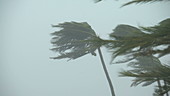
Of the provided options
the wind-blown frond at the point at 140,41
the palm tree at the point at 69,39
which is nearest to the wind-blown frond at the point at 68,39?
the palm tree at the point at 69,39

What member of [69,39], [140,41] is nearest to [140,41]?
[140,41]

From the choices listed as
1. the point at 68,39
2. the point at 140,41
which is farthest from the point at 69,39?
the point at 140,41

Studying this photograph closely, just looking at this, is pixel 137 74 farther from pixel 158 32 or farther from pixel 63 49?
pixel 63 49

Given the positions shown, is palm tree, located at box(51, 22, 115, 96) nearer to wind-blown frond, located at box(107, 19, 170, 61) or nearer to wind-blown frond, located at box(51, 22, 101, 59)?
wind-blown frond, located at box(51, 22, 101, 59)

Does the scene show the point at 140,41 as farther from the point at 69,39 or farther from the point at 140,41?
the point at 69,39

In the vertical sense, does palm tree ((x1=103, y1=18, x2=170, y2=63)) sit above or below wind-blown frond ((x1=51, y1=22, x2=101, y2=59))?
below

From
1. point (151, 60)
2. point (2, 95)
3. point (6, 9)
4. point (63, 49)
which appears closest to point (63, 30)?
point (63, 49)

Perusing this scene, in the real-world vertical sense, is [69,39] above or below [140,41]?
above

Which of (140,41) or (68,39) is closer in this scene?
(140,41)

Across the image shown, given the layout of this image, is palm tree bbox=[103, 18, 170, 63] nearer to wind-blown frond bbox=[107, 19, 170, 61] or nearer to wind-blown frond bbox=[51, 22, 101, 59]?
wind-blown frond bbox=[107, 19, 170, 61]

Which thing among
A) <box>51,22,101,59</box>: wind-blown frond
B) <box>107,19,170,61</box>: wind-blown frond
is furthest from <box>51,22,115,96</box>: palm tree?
<box>107,19,170,61</box>: wind-blown frond

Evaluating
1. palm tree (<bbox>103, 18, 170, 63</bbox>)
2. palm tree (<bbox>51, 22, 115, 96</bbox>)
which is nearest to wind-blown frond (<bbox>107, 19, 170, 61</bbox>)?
palm tree (<bbox>103, 18, 170, 63</bbox>)

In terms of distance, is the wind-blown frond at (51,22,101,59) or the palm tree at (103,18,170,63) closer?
the palm tree at (103,18,170,63)

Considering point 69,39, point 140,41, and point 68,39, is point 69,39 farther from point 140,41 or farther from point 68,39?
point 140,41
